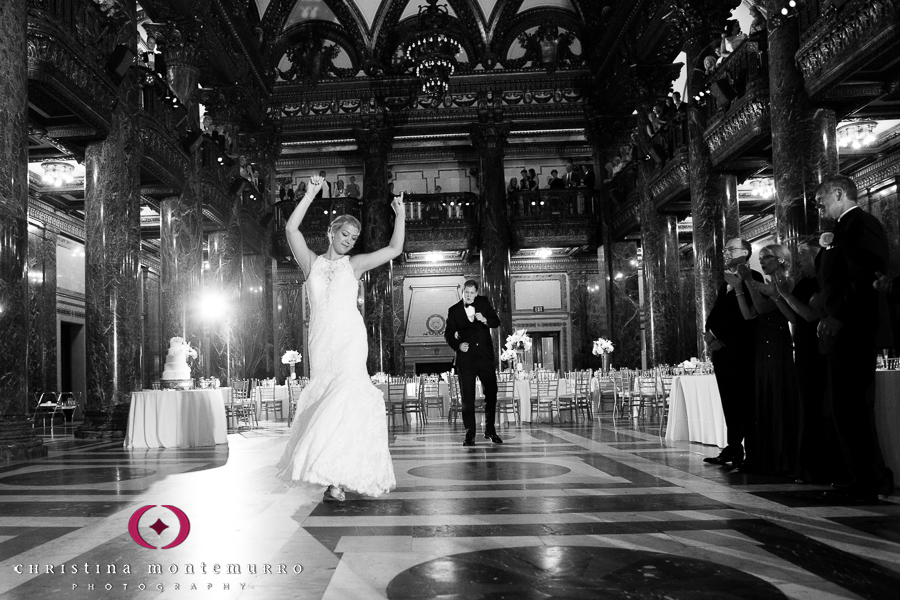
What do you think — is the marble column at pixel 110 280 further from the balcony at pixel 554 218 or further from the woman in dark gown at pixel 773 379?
the balcony at pixel 554 218

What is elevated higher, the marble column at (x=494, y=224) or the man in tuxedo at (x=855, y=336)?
the marble column at (x=494, y=224)

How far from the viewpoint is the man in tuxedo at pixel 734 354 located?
5180 millimetres

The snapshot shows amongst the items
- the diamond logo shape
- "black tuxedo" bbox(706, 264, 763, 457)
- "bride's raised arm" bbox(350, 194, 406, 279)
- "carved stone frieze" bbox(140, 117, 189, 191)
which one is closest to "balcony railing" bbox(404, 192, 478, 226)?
"carved stone frieze" bbox(140, 117, 189, 191)

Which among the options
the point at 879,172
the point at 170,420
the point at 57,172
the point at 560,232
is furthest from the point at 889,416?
the point at 560,232

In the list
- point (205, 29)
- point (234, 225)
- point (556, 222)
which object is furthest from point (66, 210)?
point (556, 222)

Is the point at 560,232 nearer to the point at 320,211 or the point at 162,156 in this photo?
the point at 320,211

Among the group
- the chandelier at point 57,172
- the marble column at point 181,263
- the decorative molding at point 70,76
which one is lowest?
the marble column at point 181,263

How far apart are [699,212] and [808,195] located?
13.2 ft

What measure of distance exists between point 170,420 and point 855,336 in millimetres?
7429

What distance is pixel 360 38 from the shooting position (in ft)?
72.5

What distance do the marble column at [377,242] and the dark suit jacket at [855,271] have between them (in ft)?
55.3

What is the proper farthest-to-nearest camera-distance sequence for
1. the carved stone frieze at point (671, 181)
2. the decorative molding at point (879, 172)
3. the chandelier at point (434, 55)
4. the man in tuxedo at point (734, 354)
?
the chandelier at point (434, 55) < the decorative molding at point (879, 172) < the carved stone frieze at point (671, 181) < the man in tuxedo at point (734, 354)

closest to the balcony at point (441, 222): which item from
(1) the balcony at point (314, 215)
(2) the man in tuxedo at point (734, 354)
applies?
(1) the balcony at point (314, 215)

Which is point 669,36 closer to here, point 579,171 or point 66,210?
point 579,171
